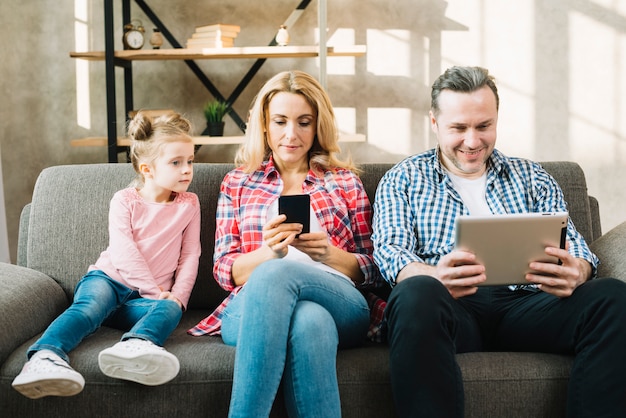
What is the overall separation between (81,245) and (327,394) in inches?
37.5

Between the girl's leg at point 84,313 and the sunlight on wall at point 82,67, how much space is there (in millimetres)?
2059

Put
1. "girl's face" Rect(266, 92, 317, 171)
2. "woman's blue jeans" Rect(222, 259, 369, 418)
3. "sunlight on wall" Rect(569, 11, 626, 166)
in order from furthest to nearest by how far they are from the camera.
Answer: "sunlight on wall" Rect(569, 11, 626, 166), "girl's face" Rect(266, 92, 317, 171), "woman's blue jeans" Rect(222, 259, 369, 418)

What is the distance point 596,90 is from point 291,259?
2858mm

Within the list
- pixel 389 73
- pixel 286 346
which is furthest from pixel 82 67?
pixel 286 346

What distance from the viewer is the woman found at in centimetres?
140

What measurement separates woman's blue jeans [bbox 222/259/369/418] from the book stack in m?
2.17

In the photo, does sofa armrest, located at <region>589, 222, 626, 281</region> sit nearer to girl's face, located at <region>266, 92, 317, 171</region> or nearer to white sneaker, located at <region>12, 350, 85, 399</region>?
girl's face, located at <region>266, 92, 317, 171</region>

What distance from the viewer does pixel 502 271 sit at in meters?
1.53

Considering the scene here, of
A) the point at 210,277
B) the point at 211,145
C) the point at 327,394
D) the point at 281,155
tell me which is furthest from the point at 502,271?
the point at 211,145

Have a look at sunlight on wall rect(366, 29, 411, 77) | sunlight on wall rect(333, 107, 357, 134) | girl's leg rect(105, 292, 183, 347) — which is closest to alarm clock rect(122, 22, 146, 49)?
sunlight on wall rect(333, 107, 357, 134)

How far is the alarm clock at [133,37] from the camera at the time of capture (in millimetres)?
3508

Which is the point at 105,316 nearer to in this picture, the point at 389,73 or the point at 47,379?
the point at 47,379

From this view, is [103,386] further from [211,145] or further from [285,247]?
[211,145]

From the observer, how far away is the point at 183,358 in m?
1.55
